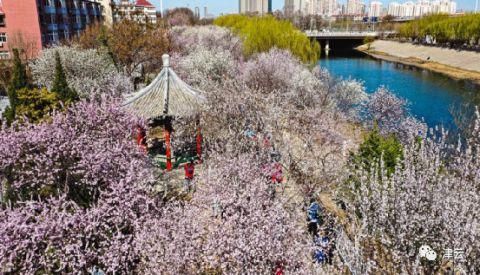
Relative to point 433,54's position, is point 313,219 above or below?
below

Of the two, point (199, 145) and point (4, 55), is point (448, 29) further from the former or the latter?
point (4, 55)

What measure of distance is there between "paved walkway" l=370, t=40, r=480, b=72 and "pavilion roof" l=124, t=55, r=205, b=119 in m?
51.9

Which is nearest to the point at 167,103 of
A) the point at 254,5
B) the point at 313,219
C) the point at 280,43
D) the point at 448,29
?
the point at 313,219

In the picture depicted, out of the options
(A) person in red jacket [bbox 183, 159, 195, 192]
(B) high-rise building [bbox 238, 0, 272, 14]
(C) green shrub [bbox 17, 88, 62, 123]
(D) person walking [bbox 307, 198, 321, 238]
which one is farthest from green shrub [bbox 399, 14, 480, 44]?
(B) high-rise building [bbox 238, 0, 272, 14]

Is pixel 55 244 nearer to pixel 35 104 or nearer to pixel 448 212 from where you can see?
pixel 448 212

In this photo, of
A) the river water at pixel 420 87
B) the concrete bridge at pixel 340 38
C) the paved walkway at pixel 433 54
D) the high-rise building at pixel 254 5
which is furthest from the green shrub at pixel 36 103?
the high-rise building at pixel 254 5

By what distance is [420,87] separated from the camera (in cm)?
4928

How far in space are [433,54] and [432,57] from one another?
166 centimetres

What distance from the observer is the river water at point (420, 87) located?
35.9 m

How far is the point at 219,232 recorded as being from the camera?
26.6 feet

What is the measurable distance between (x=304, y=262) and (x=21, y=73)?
22.7m

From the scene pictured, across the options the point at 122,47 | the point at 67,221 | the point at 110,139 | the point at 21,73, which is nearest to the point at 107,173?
the point at 110,139

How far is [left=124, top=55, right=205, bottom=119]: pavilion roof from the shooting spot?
1891 centimetres

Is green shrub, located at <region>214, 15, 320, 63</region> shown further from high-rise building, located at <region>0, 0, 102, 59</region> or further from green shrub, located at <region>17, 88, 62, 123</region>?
green shrub, located at <region>17, 88, 62, 123</region>
